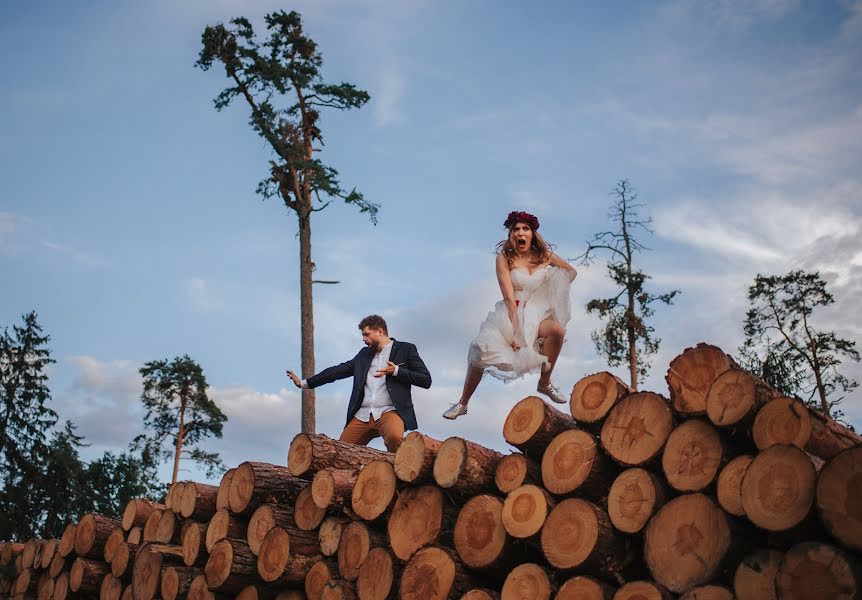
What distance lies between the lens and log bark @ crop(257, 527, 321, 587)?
575 cm

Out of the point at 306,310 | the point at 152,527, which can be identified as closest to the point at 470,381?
the point at 152,527

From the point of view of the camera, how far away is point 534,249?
25.8 ft

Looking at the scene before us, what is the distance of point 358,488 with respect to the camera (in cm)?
561

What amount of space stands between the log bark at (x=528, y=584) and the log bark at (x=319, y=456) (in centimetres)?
155

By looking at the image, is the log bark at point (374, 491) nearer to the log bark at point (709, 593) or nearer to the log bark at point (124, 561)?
the log bark at point (709, 593)

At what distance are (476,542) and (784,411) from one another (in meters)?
1.86

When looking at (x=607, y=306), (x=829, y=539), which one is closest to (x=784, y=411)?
(x=829, y=539)

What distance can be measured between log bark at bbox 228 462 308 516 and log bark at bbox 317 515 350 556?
1.84 ft

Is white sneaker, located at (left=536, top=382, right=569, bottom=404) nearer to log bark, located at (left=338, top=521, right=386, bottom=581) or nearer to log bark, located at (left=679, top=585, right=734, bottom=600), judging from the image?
log bark, located at (left=338, top=521, right=386, bottom=581)

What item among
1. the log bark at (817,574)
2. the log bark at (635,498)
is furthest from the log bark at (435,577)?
the log bark at (817,574)

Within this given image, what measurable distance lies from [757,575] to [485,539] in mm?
1561

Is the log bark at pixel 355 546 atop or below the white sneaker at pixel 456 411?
below

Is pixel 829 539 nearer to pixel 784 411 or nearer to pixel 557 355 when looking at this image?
pixel 784 411

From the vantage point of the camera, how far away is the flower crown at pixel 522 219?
7734mm
